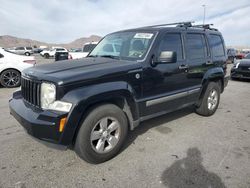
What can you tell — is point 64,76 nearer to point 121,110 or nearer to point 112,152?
point 121,110

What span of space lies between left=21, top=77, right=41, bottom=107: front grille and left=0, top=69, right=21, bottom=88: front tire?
5.46 m

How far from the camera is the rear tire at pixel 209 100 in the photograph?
4844mm

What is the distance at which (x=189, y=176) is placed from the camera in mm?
2723

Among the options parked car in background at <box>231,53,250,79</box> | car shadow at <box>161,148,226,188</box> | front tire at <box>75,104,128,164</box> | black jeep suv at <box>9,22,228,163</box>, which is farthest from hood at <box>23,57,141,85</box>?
parked car in background at <box>231,53,250,79</box>

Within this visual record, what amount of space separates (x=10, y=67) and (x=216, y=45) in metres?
7.20

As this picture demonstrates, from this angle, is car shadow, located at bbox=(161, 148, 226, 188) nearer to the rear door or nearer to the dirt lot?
the dirt lot

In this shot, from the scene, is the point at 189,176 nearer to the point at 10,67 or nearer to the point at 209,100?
the point at 209,100

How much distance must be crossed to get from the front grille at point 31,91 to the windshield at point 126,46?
4.89 feet

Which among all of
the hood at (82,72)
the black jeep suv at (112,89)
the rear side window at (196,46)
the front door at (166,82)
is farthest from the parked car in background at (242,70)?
the hood at (82,72)

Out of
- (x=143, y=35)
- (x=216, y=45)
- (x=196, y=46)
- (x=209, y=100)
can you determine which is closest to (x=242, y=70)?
(x=216, y=45)

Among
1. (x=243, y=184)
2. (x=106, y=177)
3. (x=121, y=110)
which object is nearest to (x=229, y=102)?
(x=243, y=184)

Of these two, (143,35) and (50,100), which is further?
(143,35)

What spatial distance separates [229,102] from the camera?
651cm

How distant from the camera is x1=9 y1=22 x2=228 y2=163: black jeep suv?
258 centimetres
